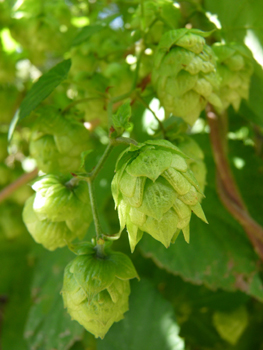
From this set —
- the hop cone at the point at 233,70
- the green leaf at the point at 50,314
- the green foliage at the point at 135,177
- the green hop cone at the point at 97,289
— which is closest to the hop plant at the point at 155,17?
the green foliage at the point at 135,177

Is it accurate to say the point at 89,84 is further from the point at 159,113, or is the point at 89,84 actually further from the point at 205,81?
the point at 205,81

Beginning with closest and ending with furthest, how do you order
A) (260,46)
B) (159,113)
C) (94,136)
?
1. (260,46)
2. (159,113)
3. (94,136)

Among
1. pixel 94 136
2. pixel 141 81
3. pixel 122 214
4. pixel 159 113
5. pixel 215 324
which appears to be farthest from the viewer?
pixel 94 136

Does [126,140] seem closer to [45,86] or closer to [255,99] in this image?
[45,86]

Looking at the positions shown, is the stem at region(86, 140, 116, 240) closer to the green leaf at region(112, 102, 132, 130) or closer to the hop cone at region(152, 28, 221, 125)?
the green leaf at region(112, 102, 132, 130)

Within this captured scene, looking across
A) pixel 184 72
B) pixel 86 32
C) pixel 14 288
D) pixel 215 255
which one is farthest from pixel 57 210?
pixel 14 288

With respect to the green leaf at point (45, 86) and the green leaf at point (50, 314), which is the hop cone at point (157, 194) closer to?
the green leaf at point (45, 86)

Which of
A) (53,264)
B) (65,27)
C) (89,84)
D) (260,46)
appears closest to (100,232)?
(89,84)

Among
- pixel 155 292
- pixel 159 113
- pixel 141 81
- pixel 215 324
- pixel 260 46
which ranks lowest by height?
pixel 215 324
